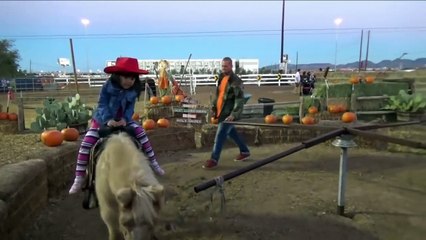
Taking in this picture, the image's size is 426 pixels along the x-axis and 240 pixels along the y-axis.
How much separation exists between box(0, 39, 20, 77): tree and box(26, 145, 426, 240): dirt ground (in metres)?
34.4

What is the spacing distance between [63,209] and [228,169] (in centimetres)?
277

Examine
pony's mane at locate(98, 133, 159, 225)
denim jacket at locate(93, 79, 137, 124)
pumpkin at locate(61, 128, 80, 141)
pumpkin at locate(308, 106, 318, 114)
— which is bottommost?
pumpkin at locate(61, 128, 80, 141)

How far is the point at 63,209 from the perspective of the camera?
5.16 meters

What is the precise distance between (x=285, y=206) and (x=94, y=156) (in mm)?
2490

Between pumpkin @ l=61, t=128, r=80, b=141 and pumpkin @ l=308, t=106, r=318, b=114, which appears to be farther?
pumpkin @ l=308, t=106, r=318, b=114

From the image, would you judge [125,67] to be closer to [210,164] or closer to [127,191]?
[127,191]

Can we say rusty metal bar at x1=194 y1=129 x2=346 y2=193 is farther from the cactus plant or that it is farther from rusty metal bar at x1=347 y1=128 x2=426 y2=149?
the cactus plant

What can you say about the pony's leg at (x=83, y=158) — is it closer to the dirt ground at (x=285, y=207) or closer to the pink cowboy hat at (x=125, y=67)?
the dirt ground at (x=285, y=207)

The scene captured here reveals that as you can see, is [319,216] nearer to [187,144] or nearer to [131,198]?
[131,198]

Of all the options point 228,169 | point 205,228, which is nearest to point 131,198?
point 205,228

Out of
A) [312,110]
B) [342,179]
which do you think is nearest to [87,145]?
[342,179]

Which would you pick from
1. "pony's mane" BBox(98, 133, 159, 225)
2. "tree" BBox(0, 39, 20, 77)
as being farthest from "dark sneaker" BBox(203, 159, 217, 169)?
"tree" BBox(0, 39, 20, 77)

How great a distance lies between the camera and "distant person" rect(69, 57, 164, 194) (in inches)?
170

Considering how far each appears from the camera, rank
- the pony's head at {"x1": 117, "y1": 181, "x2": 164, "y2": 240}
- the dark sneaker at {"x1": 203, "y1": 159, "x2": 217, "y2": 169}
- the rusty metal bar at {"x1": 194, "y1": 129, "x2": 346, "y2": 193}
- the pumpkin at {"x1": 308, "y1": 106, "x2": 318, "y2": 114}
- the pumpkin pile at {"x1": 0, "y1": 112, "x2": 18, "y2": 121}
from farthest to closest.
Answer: the pumpkin pile at {"x1": 0, "y1": 112, "x2": 18, "y2": 121}
the pumpkin at {"x1": 308, "y1": 106, "x2": 318, "y2": 114}
the dark sneaker at {"x1": 203, "y1": 159, "x2": 217, "y2": 169}
the rusty metal bar at {"x1": 194, "y1": 129, "x2": 346, "y2": 193}
the pony's head at {"x1": 117, "y1": 181, "x2": 164, "y2": 240}
